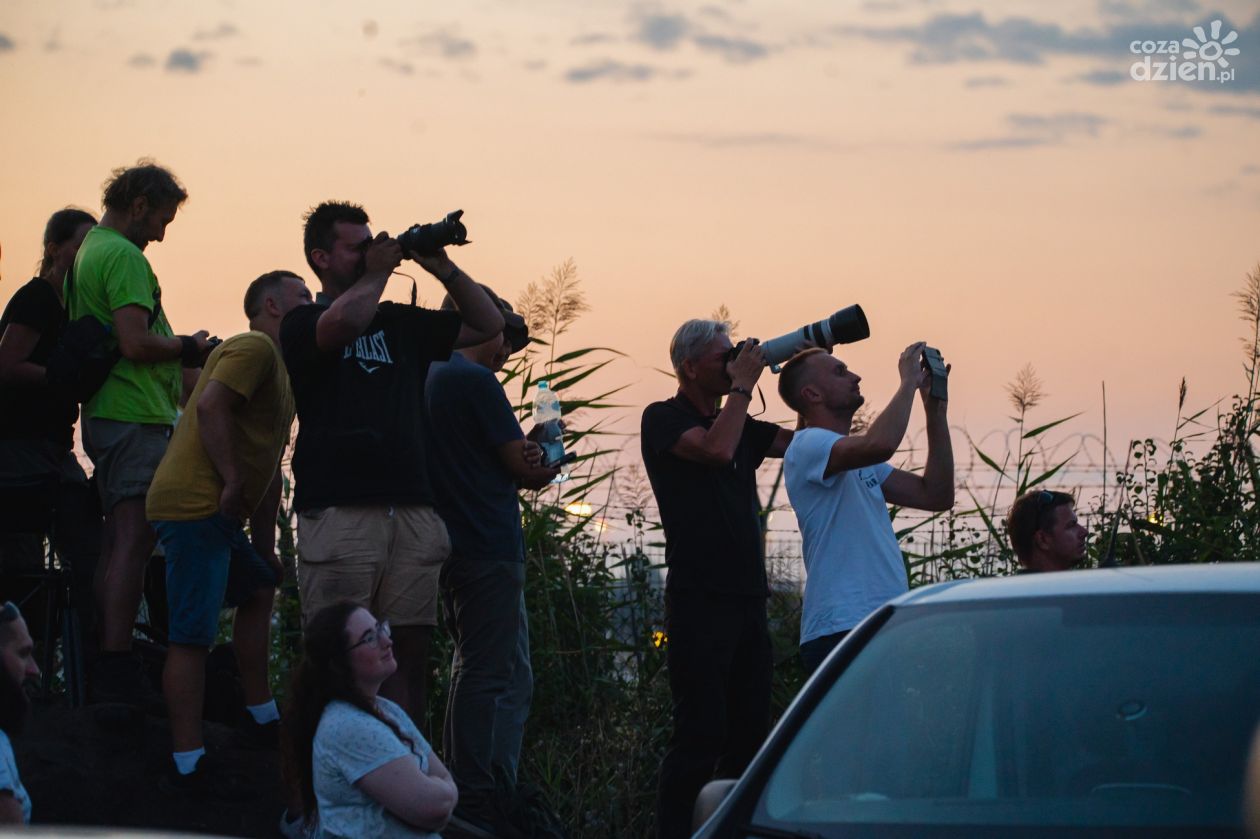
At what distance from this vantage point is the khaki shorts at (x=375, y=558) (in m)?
5.50

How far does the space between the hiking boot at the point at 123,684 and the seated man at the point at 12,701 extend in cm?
157

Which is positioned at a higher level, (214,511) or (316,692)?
(214,511)

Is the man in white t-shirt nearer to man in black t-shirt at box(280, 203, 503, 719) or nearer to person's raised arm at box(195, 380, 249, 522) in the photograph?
man in black t-shirt at box(280, 203, 503, 719)

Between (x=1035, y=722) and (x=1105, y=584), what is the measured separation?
329mm

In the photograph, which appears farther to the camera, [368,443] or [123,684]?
[123,684]

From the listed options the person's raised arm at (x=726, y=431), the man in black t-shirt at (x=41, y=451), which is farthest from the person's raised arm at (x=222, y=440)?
the person's raised arm at (x=726, y=431)

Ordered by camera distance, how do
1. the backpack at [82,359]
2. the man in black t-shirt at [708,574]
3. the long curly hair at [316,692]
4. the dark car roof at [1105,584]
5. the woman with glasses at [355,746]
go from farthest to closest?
the backpack at [82,359]
the man in black t-shirt at [708,574]
the long curly hair at [316,692]
the woman with glasses at [355,746]
the dark car roof at [1105,584]

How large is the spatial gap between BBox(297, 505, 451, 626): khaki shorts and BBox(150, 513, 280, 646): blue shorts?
0.26m

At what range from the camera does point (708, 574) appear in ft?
19.0

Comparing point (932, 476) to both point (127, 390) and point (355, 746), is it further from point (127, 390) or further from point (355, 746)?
point (127, 390)

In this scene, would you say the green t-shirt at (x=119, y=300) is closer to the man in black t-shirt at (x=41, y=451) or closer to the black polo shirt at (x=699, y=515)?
the man in black t-shirt at (x=41, y=451)

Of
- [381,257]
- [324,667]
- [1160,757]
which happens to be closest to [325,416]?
[381,257]

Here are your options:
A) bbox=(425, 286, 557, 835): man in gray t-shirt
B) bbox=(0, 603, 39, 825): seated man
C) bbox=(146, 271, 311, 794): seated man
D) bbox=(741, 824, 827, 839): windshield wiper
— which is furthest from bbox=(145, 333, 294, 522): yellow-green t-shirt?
bbox=(741, 824, 827, 839): windshield wiper

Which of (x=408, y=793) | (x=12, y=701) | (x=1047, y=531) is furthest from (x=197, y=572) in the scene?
(x=1047, y=531)
